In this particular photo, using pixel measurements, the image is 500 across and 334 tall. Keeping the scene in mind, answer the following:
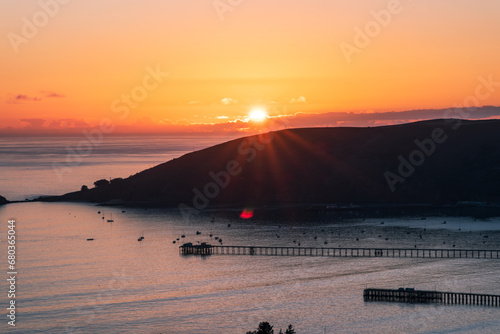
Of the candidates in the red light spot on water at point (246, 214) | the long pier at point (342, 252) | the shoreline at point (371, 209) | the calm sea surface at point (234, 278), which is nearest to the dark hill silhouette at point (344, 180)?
the shoreline at point (371, 209)

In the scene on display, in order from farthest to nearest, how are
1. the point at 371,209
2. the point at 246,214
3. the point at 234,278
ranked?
the point at 371,209 < the point at 246,214 < the point at 234,278

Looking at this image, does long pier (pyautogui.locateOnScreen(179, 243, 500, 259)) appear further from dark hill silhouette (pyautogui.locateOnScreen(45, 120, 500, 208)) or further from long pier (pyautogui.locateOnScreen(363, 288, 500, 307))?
dark hill silhouette (pyautogui.locateOnScreen(45, 120, 500, 208))

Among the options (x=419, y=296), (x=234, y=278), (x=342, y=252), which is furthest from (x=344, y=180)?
(x=419, y=296)

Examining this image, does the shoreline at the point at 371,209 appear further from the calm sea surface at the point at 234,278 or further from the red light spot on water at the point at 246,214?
the calm sea surface at the point at 234,278

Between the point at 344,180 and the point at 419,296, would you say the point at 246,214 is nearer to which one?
the point at 344,180

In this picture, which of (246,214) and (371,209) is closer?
(246,214)

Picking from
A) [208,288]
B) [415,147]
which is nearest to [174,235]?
[208,288]

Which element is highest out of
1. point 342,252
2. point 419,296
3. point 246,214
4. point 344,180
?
point 344,180

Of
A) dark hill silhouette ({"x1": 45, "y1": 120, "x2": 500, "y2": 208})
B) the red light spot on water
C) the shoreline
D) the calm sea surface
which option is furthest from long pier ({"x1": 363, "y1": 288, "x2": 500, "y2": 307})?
dark hill silhouette ({"x1": 45, "y1": 120, "x2": 500, "y2": 208})
